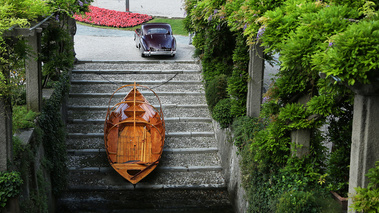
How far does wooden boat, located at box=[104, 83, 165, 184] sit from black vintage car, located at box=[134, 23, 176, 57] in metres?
5.43

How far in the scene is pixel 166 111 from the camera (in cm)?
1417

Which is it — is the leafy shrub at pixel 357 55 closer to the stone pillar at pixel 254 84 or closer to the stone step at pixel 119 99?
the stone pillar at pixel 254 84

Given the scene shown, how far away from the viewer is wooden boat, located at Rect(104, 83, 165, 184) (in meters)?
10.7

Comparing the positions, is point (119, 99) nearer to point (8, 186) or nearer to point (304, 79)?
point (8, 186)

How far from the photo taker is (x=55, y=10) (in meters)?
9.16

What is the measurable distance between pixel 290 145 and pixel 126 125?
5.39m

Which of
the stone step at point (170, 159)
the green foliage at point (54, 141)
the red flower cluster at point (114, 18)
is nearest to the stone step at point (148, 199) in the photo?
the green foliage at point (54, 141)

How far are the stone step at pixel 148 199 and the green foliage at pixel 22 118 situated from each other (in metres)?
2.52

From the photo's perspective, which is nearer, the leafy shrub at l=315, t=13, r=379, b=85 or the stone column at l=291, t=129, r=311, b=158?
the leafy shrub at l=315, t=13, r=379, b=85

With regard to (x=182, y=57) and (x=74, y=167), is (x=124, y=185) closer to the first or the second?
(x=74, y=167)

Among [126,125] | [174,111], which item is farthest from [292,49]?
[174,111]

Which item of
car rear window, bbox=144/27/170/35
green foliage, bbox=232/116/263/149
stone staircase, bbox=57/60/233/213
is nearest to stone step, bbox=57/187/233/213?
stone staircase, bbox=57/60/233/213

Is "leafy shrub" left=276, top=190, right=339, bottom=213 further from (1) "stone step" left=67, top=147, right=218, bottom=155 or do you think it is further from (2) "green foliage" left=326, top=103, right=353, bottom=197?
(1) "stone step" left=67, top=147, right=218, bottom=155

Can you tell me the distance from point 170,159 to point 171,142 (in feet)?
2.46
